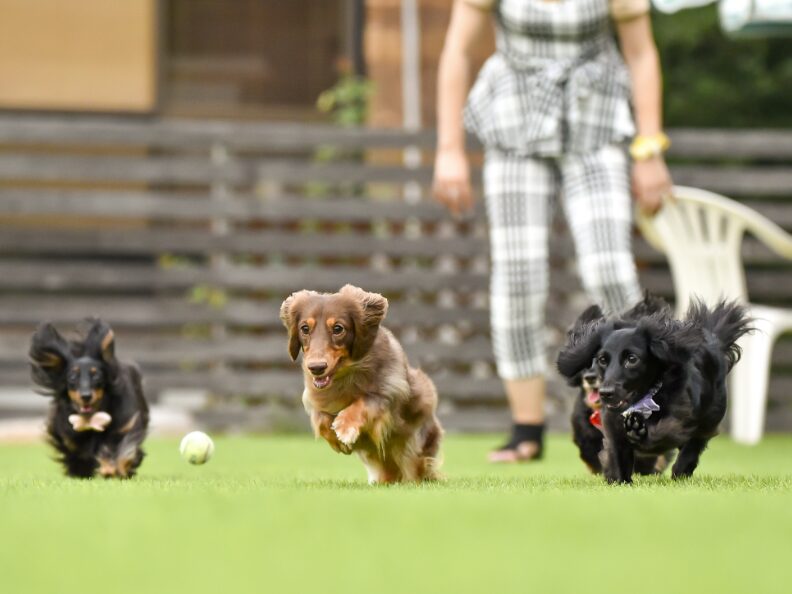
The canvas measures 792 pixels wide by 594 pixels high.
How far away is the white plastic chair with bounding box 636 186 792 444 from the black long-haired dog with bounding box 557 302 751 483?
2991 mm

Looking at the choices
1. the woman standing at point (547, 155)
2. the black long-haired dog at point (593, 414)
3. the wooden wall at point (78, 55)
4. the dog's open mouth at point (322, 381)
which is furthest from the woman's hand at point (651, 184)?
the wooden wall at point (78, 55)

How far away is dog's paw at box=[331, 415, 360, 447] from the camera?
3.66 meters

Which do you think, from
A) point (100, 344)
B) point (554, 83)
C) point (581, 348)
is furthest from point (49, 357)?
point (554, 83)

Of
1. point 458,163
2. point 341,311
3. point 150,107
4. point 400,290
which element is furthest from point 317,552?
point 150,107

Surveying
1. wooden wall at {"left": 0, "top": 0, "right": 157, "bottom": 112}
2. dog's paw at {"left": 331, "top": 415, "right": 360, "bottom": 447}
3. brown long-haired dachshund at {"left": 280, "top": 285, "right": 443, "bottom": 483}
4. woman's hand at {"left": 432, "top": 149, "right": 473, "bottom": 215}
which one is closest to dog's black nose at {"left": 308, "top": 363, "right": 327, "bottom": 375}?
brown long-haired dachshund at {"left": 280, "top": 285, "right": 443, "bottom": 483}

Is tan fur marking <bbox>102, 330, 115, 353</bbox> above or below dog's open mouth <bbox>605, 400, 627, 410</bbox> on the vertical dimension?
above

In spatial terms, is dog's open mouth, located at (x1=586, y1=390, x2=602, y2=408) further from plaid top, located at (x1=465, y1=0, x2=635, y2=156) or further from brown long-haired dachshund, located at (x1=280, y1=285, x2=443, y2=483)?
plaid top, located at (x1=465, y1=0, x2=635, y2=156)

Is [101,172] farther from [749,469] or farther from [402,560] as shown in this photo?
[402,560]

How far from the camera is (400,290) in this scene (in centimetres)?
779

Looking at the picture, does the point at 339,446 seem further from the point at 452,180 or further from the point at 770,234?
the point at 770,234

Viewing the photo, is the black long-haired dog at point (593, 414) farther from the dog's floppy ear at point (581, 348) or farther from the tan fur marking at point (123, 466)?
the tan fur marking at point (123, 466)

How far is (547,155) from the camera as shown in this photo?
5.29 metres

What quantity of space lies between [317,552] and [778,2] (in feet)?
15.8

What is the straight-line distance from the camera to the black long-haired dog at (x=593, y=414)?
13.1 feet
